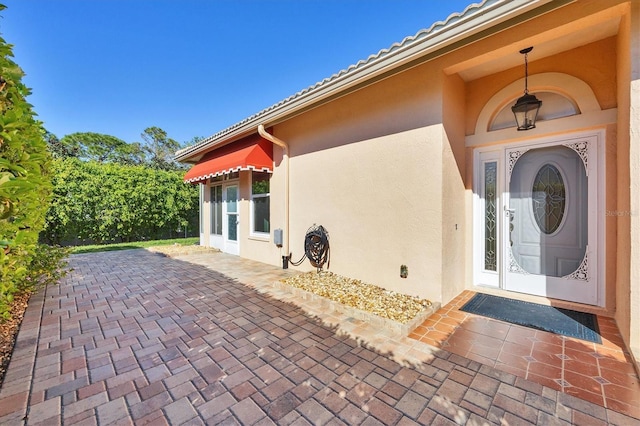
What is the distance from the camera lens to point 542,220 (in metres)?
6.13

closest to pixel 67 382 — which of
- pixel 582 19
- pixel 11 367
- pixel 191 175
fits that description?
pixel 11 367

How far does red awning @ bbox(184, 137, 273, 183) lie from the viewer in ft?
31.3

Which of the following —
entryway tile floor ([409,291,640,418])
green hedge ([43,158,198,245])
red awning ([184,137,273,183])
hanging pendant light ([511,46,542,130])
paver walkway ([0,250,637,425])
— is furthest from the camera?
green hedge ([43,158,198,245])

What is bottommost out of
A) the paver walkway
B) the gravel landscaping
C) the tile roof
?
the paver walkway

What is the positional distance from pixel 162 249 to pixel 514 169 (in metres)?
15.8

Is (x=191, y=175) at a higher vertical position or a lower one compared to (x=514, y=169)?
higher

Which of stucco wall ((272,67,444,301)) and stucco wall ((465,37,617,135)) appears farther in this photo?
stucco wall ((272,67,444,301))

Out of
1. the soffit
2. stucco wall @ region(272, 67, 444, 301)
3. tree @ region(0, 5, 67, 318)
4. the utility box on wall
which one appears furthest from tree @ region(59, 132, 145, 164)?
the soffit

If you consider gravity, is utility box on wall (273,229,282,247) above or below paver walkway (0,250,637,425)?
above

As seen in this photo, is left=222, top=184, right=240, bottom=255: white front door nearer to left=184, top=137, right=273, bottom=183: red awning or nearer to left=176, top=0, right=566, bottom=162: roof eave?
left=184, top=137, right=273, bottom=183: red awning

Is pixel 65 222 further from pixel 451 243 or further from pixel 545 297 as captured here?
pixel 545 297

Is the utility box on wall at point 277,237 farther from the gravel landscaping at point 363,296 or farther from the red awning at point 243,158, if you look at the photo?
the red awning at point 243,158

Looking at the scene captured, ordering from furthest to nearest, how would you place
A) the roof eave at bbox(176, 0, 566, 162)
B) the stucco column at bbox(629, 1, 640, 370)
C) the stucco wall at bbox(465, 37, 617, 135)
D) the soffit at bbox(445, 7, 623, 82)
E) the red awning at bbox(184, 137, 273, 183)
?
the red awning at bbox(184, 137, 273, 183) < the stucco wall at bbox(465, 37, 617, 135) < the soffit at bbox(445, 7, 623, 82) < the roof eave at bbox(176, 0, 566, 162) < the stucco column at bbox(629, 1, 640, 370)

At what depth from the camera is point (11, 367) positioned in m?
3.72
